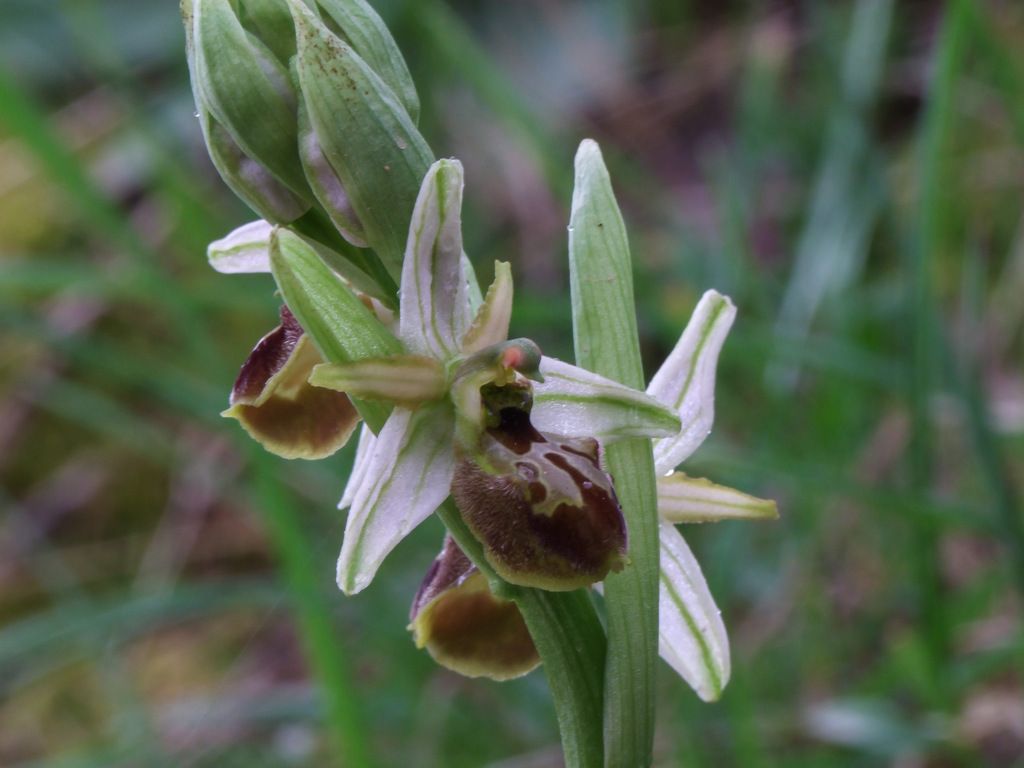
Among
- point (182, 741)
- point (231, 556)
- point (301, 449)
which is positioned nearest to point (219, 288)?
point (182, 741)

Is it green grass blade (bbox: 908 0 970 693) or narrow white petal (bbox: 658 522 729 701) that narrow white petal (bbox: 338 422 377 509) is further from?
green grass blade (bbox: 908 0 970 693)

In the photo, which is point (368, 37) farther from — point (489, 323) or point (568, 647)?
point (568, 647)

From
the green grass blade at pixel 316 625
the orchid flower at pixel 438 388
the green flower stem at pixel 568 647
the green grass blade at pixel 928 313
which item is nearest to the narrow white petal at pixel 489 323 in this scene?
the orchid flower at pixel 438 388

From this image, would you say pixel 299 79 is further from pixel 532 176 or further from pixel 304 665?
pixel 532 176

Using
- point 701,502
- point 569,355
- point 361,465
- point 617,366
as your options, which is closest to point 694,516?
point 701,502

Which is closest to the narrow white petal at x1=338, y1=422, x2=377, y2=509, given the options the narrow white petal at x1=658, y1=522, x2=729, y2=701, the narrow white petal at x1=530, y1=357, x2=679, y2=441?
the narrow white petal at x1=530, y1=357, x2=679, y2=441

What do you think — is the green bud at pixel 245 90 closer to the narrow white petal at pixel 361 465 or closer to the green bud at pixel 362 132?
the green bud at pixel 362 132
